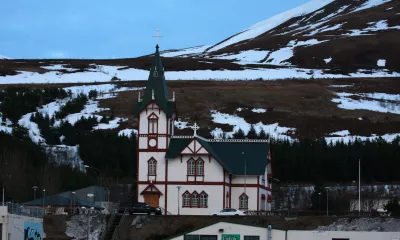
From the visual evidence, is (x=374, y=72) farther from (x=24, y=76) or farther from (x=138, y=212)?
(x=138, y=212)

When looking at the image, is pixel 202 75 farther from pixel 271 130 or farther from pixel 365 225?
pixel 365 225

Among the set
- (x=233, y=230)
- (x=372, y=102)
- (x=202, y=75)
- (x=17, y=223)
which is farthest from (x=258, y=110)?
(x=17, y=223)

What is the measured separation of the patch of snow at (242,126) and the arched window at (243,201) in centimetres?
5012

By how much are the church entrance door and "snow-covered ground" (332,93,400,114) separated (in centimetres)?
7901

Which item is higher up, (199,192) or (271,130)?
(271,130)

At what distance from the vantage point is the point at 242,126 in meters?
134

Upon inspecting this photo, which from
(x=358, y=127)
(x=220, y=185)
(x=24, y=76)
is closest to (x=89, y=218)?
(x=220, y=185)

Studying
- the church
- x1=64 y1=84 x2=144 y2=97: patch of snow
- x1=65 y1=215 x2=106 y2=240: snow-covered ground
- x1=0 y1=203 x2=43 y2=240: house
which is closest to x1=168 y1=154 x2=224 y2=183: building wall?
the church

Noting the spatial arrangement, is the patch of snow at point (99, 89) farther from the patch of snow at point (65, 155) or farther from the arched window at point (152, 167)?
the arched window at point (152, 167)

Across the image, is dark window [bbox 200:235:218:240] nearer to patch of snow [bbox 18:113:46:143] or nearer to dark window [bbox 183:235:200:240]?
dark window [bbox 183:235:200:240]

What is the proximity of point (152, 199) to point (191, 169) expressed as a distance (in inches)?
155

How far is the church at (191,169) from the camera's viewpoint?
241 ft

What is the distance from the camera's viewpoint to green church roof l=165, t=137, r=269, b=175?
74.3 metres

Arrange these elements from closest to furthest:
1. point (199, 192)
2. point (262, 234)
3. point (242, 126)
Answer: point (262, 234)
point (199, 192)
point (242, 126)
